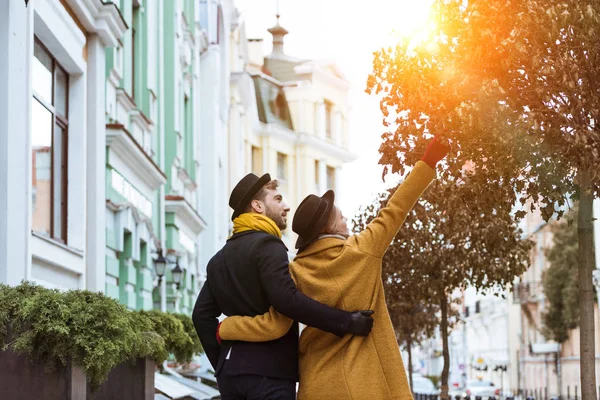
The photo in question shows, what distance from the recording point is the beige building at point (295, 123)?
56.2 meters

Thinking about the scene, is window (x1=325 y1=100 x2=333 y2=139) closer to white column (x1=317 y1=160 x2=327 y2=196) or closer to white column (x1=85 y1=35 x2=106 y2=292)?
white column (x1=317 y1=160 x2=327 y2=196)

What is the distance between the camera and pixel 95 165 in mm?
16062

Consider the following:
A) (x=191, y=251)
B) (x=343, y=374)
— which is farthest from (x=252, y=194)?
(x=191, y=251)

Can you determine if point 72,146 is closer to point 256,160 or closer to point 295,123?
point 256,160

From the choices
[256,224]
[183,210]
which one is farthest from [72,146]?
[183,210]

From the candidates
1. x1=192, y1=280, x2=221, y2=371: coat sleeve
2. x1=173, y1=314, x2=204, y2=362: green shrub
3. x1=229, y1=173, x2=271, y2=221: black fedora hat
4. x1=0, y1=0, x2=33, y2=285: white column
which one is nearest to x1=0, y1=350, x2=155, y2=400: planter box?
x1=192, y1=280, x2=221, y2=371: coat sleeve

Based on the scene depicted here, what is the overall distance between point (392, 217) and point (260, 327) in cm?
79

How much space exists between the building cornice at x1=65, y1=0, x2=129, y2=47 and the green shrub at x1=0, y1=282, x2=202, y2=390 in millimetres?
8189

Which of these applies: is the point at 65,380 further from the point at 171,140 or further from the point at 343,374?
the point at 171,140

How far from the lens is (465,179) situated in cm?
1194

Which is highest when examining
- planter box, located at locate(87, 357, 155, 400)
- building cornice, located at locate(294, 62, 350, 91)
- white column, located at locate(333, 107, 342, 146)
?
building cornice, located at locate(294, 62, 350, 91)

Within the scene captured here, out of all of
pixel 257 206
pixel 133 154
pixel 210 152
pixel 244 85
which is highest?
pixel 244 85

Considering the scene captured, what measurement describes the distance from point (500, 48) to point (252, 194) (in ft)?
18.2

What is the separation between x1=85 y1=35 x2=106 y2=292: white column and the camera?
16.1m
